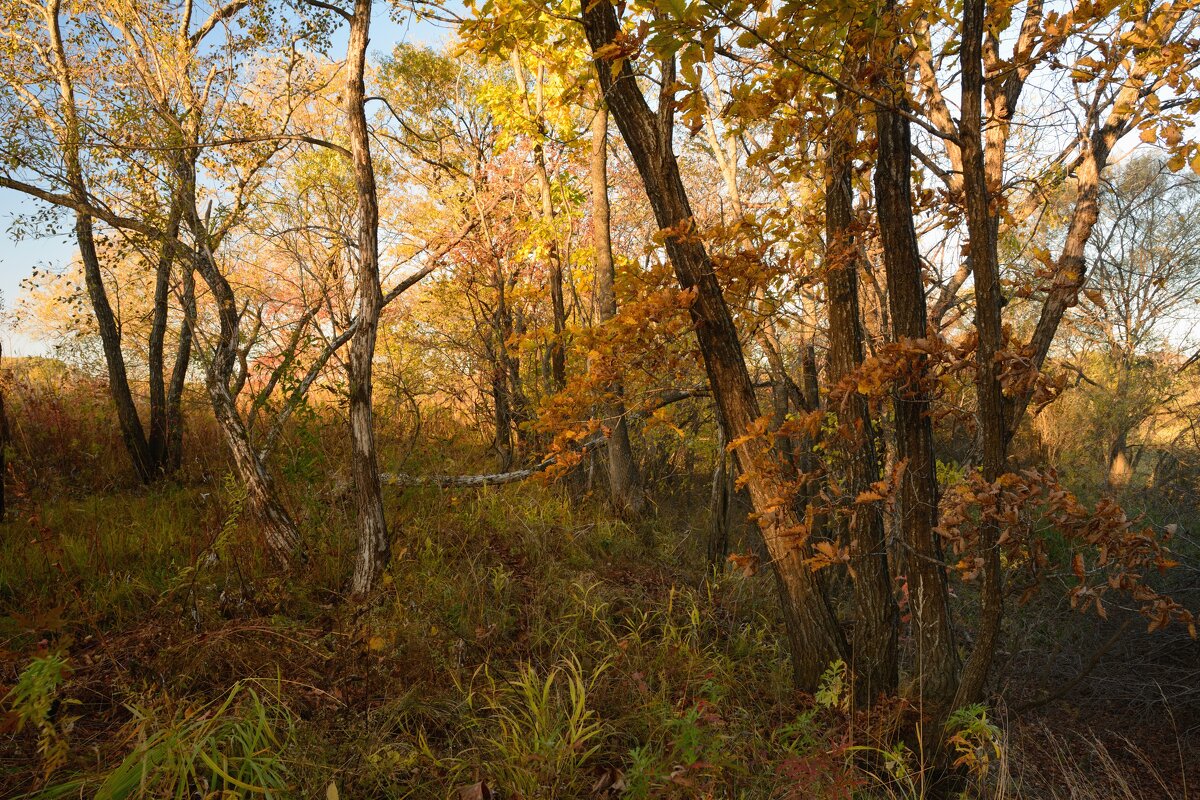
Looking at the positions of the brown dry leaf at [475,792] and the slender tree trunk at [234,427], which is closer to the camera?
the brown dry leaf at [475,792]

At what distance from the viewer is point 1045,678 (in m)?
6.64

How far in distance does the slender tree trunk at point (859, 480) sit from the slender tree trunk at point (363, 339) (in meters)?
3.00

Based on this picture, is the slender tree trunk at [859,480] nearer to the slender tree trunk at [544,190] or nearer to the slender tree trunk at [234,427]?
the slender tree trunk at [544,190]

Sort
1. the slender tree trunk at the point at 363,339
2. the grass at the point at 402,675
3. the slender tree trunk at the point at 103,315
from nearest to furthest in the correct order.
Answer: the grass at the point at 402,675
the slender tree trunk at the point at 363,339
the slender tree trunk at the point at 103,315

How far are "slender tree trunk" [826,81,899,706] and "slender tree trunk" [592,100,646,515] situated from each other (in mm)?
3105

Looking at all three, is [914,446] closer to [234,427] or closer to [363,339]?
[363,339]

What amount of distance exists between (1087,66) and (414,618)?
4.40 m

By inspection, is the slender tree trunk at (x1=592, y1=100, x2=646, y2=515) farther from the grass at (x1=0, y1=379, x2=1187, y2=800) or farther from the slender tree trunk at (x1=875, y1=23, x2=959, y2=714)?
the slender tree trunk at (x1=875, y1=23, x2=959, y2=714)

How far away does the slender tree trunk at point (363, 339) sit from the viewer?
4309 mm

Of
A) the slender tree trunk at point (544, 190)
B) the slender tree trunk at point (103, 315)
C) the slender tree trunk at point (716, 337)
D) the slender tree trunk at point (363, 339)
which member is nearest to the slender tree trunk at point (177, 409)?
the slender tree trunk at point (103, 315)

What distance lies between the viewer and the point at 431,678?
3.41 m

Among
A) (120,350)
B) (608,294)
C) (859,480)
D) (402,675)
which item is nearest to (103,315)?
(120,350)

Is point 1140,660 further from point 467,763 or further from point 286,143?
point 286,143

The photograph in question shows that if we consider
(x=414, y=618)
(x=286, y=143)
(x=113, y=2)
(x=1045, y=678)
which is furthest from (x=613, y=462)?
(x=113, y=2)
